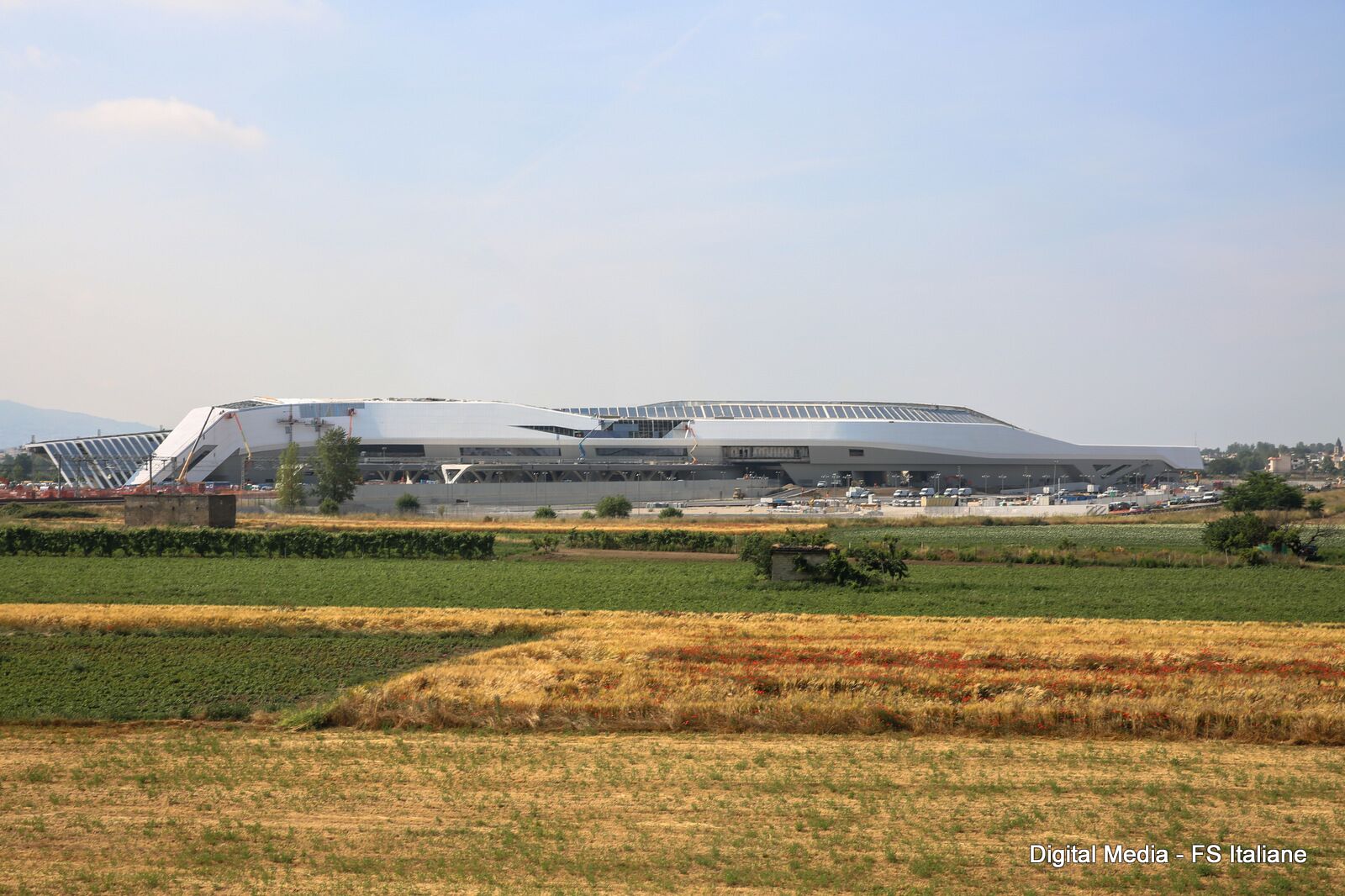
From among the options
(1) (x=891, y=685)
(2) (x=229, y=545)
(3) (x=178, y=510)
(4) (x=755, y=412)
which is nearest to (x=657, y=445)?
(4) (x=755, y=412)

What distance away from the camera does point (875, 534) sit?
165 feet

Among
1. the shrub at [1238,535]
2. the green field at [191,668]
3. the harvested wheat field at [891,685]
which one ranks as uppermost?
the shrub at [1238,535]

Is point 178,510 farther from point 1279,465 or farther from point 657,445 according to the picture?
point 1279,465

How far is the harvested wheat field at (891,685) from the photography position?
13906 millimetres

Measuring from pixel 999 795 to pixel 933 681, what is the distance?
430cm

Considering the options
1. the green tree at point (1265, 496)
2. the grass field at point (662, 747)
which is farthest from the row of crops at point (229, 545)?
the green tree at point (1265, 496)

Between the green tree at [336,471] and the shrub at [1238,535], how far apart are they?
48243 mm

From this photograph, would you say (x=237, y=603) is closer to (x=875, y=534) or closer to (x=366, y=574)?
(x=366, y=574)

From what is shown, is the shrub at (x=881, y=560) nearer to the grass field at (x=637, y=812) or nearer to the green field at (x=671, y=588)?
the green field at (x=671, y=588)

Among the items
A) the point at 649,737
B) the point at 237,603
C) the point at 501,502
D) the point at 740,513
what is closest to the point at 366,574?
the point at 237,603

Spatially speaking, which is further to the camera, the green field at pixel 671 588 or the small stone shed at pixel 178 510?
the small stone shed at pixel 178 510

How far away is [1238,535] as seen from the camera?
1478 inches

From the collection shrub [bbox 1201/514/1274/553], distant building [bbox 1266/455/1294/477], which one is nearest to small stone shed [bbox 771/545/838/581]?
shrub [bbox 1201/514/1274/553]

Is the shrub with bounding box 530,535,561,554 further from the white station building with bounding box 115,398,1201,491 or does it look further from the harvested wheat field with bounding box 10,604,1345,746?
the white station building with bounding box 115,398,1201,491
